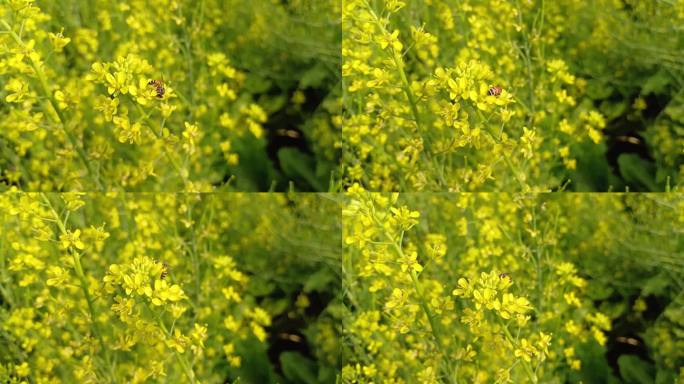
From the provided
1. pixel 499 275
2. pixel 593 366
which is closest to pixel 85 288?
pixel 499 275

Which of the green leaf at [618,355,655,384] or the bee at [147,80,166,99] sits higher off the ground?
the bee at [147,80,166,99]

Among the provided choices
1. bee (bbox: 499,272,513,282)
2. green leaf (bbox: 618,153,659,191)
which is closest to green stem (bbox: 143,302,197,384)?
bee (bbox: 499,272,513,282)

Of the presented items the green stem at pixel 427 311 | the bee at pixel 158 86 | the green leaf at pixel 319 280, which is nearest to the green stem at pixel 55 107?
the bee at pixel 158 86

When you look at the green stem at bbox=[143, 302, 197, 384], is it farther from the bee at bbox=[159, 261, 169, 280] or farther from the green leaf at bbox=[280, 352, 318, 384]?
the green leaf at bbox=[280, 352, 318, 384]

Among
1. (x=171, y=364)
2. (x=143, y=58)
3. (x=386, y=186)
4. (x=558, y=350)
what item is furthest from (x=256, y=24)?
(x=558, y=350)

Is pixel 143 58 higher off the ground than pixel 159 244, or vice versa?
pixel 143 58

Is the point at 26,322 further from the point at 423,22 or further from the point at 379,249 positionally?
the point at 423,22

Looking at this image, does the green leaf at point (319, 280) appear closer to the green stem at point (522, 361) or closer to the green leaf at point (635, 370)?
the green stem at point (522, 361)
